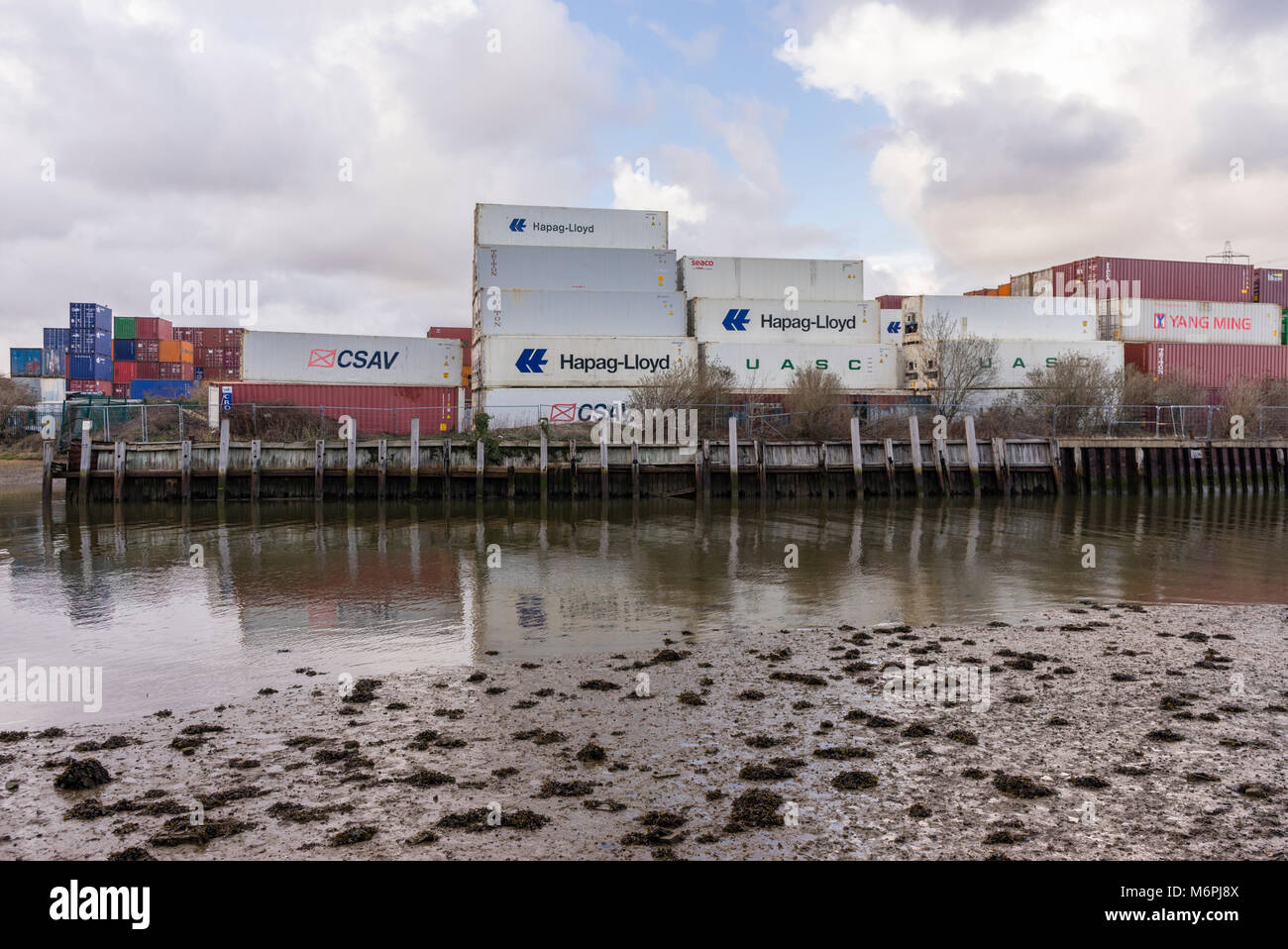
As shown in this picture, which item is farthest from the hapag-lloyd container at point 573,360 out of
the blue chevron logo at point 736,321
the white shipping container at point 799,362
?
the blue chevron logo at point 736,321

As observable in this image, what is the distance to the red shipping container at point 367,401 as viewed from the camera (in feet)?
141

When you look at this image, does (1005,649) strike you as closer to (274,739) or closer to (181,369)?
(274,739)

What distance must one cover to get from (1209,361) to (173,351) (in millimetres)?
78721

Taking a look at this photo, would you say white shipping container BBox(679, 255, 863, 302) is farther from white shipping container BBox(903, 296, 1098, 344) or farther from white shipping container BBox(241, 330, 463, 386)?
white shipping container BBox(241, 330, 463, 386)

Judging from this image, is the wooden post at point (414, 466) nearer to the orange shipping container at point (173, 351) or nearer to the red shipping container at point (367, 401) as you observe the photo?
the red shipping container at point (367, 401)

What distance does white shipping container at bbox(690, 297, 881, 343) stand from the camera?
47219 mm

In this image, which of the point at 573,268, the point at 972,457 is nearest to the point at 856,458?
the point at 972,457

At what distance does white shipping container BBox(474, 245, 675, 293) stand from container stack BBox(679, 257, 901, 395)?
216 centimetres

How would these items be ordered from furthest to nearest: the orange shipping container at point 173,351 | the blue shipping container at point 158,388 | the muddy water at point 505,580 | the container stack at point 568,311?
the orange shipping container at point 173,351 → the blue shipping container at point 158,388 → the container stack at point 568,311 → the muddy water at point 505,580

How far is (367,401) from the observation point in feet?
146

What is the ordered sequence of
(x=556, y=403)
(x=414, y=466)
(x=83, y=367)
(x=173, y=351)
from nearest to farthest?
1. (x=414, y=466)
2. (x=556, y=403)
3. (x=83, y=367)
4. (x=173, y=351)

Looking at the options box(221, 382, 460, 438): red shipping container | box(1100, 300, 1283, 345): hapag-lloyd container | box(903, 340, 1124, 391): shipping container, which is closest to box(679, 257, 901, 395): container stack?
box(903, 340, 1124, 391): shipping container

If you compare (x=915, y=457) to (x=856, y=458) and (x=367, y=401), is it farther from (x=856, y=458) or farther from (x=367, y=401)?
(x=367, y=401)

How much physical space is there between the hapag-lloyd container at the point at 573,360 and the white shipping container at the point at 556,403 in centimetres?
69
